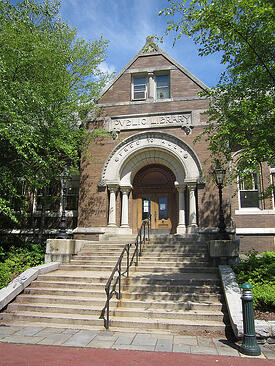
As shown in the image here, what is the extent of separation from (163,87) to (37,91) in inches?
274

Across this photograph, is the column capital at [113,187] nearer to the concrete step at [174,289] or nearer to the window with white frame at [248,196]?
the window with white frame at [248,196]

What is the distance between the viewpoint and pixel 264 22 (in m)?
6.71

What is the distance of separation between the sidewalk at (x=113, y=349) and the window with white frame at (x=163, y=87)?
12.1 m

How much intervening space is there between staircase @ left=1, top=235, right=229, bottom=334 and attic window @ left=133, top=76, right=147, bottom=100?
892cm

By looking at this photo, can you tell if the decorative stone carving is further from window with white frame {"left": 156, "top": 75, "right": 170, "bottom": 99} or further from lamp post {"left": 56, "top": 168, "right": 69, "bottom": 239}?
lamp post {"left": 56, "top": 168, "right": 69, "bottom": 239}

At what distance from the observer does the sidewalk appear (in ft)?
14.9

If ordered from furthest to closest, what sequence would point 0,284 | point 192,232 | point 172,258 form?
1. point 192,232
2. point 172,258
3. point 0,284

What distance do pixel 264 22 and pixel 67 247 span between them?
923 cm

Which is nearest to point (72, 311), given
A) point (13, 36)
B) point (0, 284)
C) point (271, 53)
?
point (0, 284)

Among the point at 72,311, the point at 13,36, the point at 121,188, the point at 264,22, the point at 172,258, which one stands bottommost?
the point at 72,311

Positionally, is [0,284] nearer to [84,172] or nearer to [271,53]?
[84,172]

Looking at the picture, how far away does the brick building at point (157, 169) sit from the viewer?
42.7ft

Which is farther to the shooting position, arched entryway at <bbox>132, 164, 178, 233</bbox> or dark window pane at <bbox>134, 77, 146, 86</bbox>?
dark window pane at <bbox>134, 77, 146, 86</bbox>

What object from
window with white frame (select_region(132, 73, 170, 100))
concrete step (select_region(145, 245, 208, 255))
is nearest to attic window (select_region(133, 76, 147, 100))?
window with white frame (select_region(132, 73, 170, 100))
